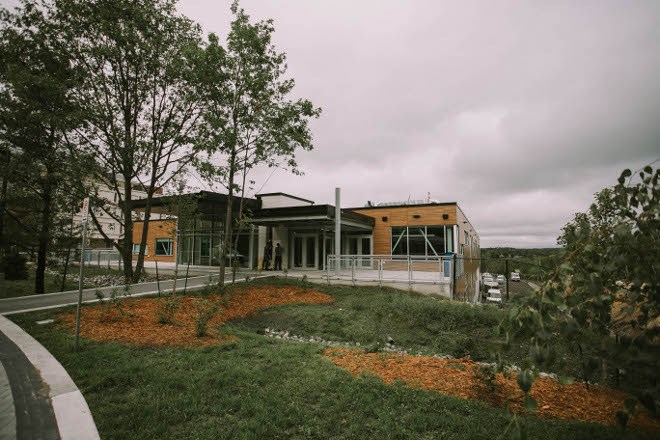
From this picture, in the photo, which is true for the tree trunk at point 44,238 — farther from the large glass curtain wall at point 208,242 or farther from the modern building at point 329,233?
the large glass curtain wall at point 208,242

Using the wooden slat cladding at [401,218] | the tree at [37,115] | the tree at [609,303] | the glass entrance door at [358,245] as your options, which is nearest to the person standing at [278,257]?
the glass entrance door at [358,245]

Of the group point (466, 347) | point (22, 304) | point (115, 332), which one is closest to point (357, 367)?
point (466, 347)

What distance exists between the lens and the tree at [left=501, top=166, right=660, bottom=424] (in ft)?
4.53

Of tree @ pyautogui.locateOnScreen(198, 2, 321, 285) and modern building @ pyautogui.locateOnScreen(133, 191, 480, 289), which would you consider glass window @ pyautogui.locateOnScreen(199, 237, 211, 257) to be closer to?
modern building @ pyautogui.locateOnScreen(133, 191, 480, 289)

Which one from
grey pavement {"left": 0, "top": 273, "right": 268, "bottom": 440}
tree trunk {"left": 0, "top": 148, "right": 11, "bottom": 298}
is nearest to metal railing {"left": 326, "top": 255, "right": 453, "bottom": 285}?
grey pavement {"left": 0, "top": 273, "right": 268, "bottom": 440}

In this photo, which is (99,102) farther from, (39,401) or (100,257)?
(100,257)

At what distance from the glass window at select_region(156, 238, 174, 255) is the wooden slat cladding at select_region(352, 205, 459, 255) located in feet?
60.6

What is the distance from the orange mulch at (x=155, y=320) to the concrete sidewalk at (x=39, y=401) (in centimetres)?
123

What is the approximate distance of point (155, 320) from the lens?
7605 mm

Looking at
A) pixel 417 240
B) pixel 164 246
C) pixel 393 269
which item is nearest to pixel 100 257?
pixel 164 246

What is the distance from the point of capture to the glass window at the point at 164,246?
102 ft

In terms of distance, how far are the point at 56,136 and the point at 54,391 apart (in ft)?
40.9

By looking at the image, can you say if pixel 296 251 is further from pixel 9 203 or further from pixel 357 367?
pixel 357 367

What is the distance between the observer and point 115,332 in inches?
261
